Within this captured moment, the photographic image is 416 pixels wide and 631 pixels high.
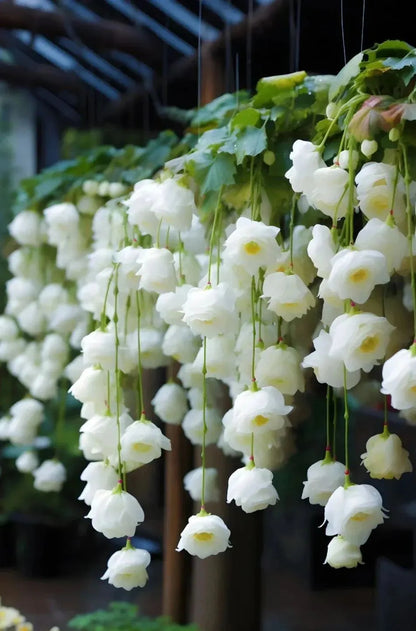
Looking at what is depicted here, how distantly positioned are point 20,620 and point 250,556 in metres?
0.56

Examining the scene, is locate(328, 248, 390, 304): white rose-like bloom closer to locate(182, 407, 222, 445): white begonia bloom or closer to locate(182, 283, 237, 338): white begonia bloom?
locate(182, 283, 237, 338): white begonia bloom

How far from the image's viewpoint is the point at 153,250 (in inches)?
40.3

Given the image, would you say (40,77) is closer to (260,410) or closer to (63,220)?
(63,220)

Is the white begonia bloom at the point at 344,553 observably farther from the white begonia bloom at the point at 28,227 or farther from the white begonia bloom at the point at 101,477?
the white begonia bloom at the point at 28,227

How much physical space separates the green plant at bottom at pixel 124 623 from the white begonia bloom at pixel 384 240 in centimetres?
123

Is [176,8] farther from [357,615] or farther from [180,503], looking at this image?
[357,615]

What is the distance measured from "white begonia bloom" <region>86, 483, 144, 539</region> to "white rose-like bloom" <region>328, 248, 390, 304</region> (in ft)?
1.23

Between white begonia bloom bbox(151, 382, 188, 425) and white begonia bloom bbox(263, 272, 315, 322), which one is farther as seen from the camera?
white begonia bloom bbox(151, 382, 188, 425)

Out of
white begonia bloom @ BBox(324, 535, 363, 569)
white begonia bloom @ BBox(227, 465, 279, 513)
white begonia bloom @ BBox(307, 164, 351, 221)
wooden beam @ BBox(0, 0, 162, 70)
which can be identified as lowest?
white begonia bloom @ BBox(324, 535, 363, 569)

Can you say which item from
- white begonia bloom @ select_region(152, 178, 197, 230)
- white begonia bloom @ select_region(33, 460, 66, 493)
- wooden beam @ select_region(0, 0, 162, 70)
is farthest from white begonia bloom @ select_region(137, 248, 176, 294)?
wooden beam @ select_region(0, 0, 162, 70)

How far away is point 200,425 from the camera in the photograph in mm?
1368

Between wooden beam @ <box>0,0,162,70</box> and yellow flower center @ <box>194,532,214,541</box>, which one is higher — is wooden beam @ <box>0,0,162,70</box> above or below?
above

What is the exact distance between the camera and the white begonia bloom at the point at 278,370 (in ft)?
3.34

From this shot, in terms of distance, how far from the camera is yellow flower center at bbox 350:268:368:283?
2.68 ft
